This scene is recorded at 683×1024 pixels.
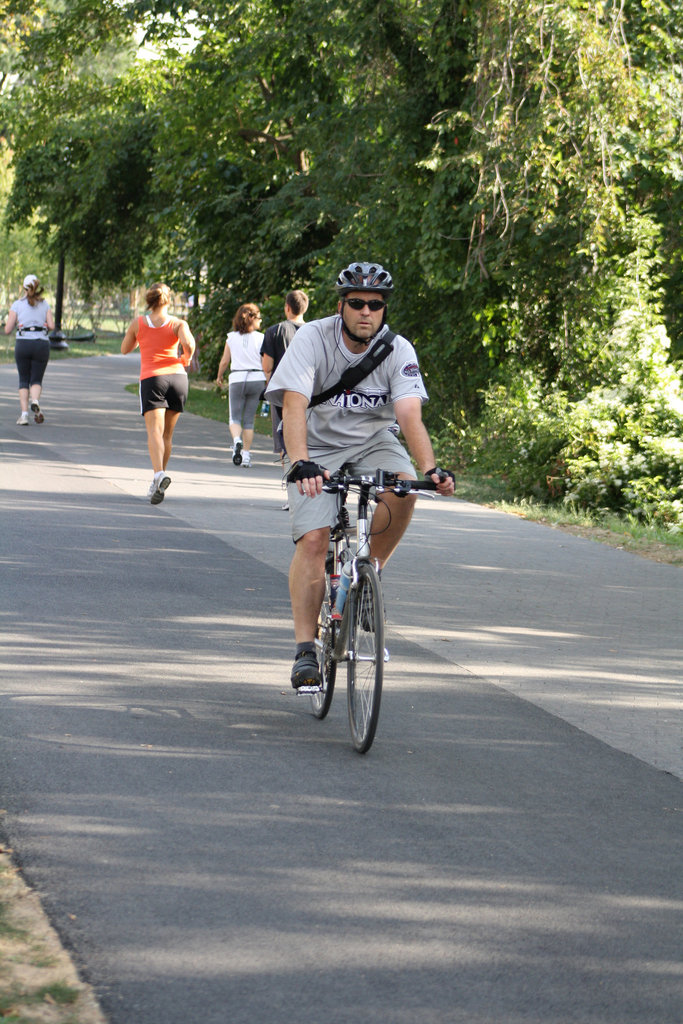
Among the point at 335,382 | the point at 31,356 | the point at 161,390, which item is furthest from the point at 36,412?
the point at 335,382

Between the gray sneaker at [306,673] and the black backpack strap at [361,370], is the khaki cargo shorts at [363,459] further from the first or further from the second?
the gray sneaker at [306,673]

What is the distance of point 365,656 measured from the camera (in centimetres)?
530

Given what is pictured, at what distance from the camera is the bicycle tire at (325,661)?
560 cm

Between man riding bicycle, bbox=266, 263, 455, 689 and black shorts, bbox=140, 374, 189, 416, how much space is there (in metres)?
6.45

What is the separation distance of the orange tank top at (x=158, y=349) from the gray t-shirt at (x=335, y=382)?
6488 millimetres

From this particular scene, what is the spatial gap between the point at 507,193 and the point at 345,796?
11.1m

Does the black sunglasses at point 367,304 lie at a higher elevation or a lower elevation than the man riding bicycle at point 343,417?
higher

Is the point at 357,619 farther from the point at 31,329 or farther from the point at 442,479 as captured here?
the point at 31,329

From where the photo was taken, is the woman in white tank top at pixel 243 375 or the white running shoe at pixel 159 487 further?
the woman in white tank top at pixel 243 375

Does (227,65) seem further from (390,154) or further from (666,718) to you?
(666,718)

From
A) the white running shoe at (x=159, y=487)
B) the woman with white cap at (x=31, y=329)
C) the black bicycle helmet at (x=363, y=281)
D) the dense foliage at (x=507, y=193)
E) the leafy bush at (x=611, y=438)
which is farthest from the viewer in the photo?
the woman with white cap at (x=31, y=329)

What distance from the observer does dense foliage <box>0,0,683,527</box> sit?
1377 centimetres

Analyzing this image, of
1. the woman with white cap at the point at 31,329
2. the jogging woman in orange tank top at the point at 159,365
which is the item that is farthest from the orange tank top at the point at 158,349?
the woman with white cap at the point at 31,329

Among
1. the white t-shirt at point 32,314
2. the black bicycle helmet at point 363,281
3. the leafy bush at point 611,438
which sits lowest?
the leafy bush at point 611,438
